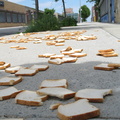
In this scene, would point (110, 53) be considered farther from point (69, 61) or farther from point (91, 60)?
point (69, 61)

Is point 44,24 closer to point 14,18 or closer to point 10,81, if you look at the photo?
point 10,81

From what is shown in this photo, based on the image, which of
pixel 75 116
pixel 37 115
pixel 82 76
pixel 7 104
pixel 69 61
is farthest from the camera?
pixel 69 61

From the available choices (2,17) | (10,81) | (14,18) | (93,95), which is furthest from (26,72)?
(14,18)

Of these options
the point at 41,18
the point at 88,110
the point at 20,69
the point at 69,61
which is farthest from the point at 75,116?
the point at 41,18

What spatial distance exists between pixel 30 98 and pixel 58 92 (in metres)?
0.21

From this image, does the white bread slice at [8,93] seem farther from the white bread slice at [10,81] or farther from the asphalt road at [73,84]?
the white bread slice at [10,81]

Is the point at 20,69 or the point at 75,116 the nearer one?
the point at 75,116

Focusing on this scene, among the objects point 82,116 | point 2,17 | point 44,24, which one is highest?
point 2,17

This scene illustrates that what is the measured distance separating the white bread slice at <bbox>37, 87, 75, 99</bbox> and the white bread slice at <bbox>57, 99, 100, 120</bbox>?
0.16 meters

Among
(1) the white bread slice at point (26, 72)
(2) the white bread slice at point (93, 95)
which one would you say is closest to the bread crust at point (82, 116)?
(2) the white bread slice at point (93, 95)

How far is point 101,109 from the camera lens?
4.47ft

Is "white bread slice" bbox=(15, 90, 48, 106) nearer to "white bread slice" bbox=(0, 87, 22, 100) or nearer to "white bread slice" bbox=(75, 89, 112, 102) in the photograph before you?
"white bread slice" bbox=(0, 87, 22, 100)

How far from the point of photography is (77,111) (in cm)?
127

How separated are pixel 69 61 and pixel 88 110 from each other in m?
1.54
